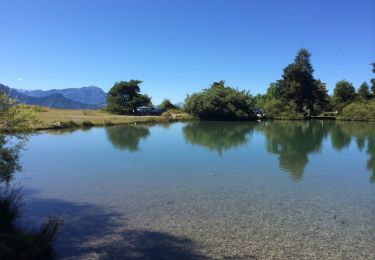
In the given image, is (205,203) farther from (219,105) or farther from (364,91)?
(364,91)

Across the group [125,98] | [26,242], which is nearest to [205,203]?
[26,242]

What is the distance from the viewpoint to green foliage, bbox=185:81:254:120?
6556cm

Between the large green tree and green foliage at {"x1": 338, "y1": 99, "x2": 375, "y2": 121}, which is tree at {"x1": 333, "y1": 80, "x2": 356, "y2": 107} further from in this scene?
green foliage at {"x1": 338, "y1": 99, "x2": 375, "y2": 121}

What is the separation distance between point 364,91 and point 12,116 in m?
81.9

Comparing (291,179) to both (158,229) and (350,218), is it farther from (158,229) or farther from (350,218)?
(158,229)

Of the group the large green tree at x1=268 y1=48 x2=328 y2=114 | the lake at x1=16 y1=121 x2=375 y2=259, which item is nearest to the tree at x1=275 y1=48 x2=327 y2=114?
the large green tree at x1=268 y1=48 x2=328 y2=114

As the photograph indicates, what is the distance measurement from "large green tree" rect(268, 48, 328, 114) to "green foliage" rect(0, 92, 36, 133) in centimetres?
6837

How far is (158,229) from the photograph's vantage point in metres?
9.44

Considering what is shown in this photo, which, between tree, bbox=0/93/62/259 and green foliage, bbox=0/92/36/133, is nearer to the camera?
tree, bbox=0/93/62/259

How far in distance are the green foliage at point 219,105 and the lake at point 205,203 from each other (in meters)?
41.4

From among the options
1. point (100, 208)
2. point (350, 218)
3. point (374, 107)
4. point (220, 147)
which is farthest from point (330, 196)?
point (374, 107)

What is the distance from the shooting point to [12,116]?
8.57 meters

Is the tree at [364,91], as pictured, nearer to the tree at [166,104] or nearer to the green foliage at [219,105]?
the green foliage at [219,105]

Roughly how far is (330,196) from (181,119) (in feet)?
177
